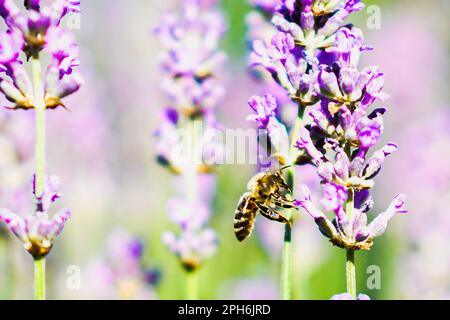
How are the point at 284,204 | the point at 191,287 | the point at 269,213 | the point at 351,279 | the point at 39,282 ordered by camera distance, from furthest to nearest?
the point at 191,287 → the point at 269,213 → the point at 284,204 → the point at 39,282 → the point at 351,279

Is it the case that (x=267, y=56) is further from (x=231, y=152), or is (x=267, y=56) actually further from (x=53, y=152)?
(x=53, y=152)

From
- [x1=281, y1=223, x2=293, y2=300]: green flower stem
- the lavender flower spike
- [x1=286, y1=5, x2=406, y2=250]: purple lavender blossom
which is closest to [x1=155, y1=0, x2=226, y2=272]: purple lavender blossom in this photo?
the lavender flower spike

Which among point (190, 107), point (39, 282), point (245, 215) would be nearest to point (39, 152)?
point (39, 282)

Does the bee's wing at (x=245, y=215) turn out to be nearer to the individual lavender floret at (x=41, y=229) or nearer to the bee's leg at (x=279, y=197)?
the bee's leg at (x=279, y=197)

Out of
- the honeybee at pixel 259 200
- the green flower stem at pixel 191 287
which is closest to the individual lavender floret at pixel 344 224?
the honeybee at pixel 259 200

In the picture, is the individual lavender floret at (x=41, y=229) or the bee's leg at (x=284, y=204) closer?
the individual lavender floret at (x=41, y=229)

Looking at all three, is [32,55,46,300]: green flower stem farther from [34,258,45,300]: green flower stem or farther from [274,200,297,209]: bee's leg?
[274,200,297,209]: bee's leg

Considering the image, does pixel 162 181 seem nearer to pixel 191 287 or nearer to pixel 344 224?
pixel 191 287

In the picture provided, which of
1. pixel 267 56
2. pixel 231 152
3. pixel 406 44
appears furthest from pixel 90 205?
pixel 406 44

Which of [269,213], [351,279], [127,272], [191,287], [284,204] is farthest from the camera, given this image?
[127,272]
